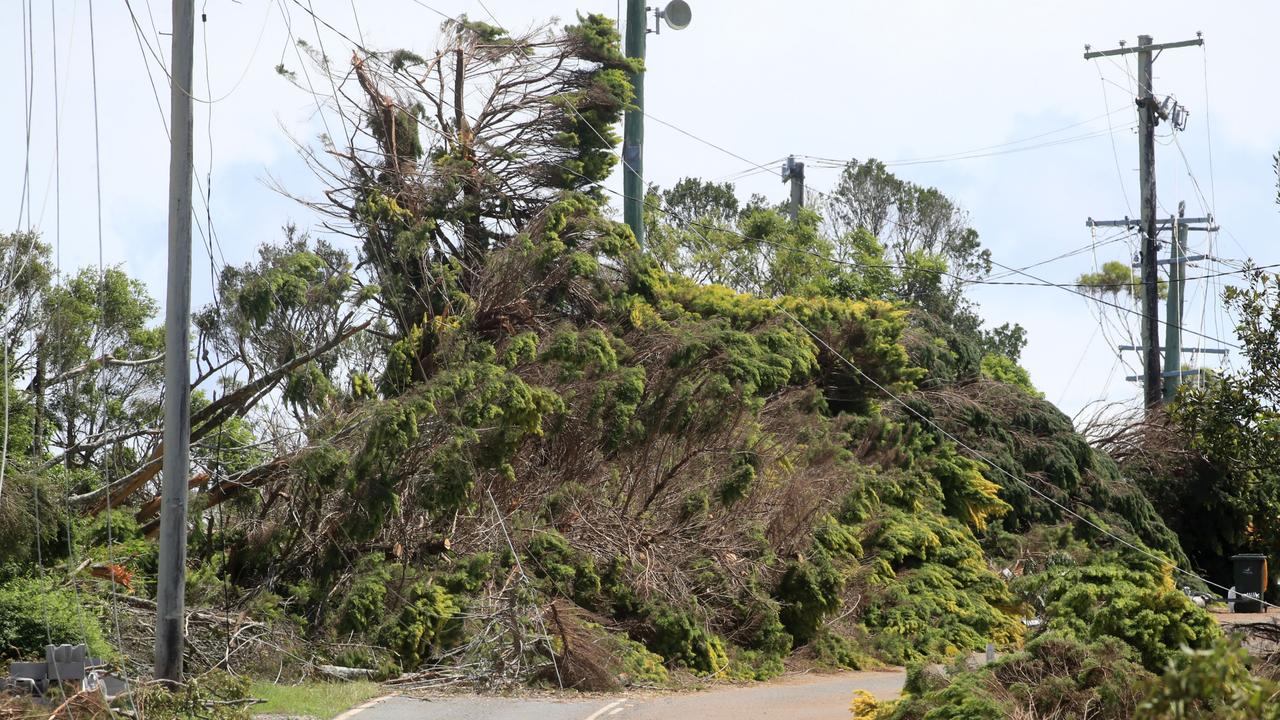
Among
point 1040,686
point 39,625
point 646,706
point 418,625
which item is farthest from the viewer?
point 418,625

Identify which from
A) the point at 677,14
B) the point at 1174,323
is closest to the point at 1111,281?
the point at 1174,323

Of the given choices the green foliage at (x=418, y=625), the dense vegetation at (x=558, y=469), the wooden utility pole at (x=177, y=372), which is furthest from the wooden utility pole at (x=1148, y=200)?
the wooden utility pole at (x=177, y=372)

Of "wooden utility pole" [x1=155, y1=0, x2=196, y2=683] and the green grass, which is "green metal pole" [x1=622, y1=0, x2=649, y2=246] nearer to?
the green grass

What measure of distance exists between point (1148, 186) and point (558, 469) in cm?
1510

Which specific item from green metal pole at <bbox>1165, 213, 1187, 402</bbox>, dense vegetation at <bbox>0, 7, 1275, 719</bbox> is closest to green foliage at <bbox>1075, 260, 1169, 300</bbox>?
green metal pole at <bbox>1165, 213, 1187, 402</bbox>

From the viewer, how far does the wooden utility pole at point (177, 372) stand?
35.5 ft

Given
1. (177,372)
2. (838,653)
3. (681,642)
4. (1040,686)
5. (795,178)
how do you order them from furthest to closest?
(795,178) < (838,653) < (681,642) < (177,372) < (1040,686)

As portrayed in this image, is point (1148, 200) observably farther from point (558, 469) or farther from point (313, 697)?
point (313, 697)

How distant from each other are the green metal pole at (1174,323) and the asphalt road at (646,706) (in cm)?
1903

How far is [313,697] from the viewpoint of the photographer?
1271 centimetres

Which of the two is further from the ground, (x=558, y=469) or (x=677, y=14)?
(x=677, y=14)

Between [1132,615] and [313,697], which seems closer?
[1132,615]

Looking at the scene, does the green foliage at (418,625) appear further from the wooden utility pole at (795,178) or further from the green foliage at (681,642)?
the wooden utility pole at (795,178)

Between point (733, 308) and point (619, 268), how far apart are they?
218 centimetres
